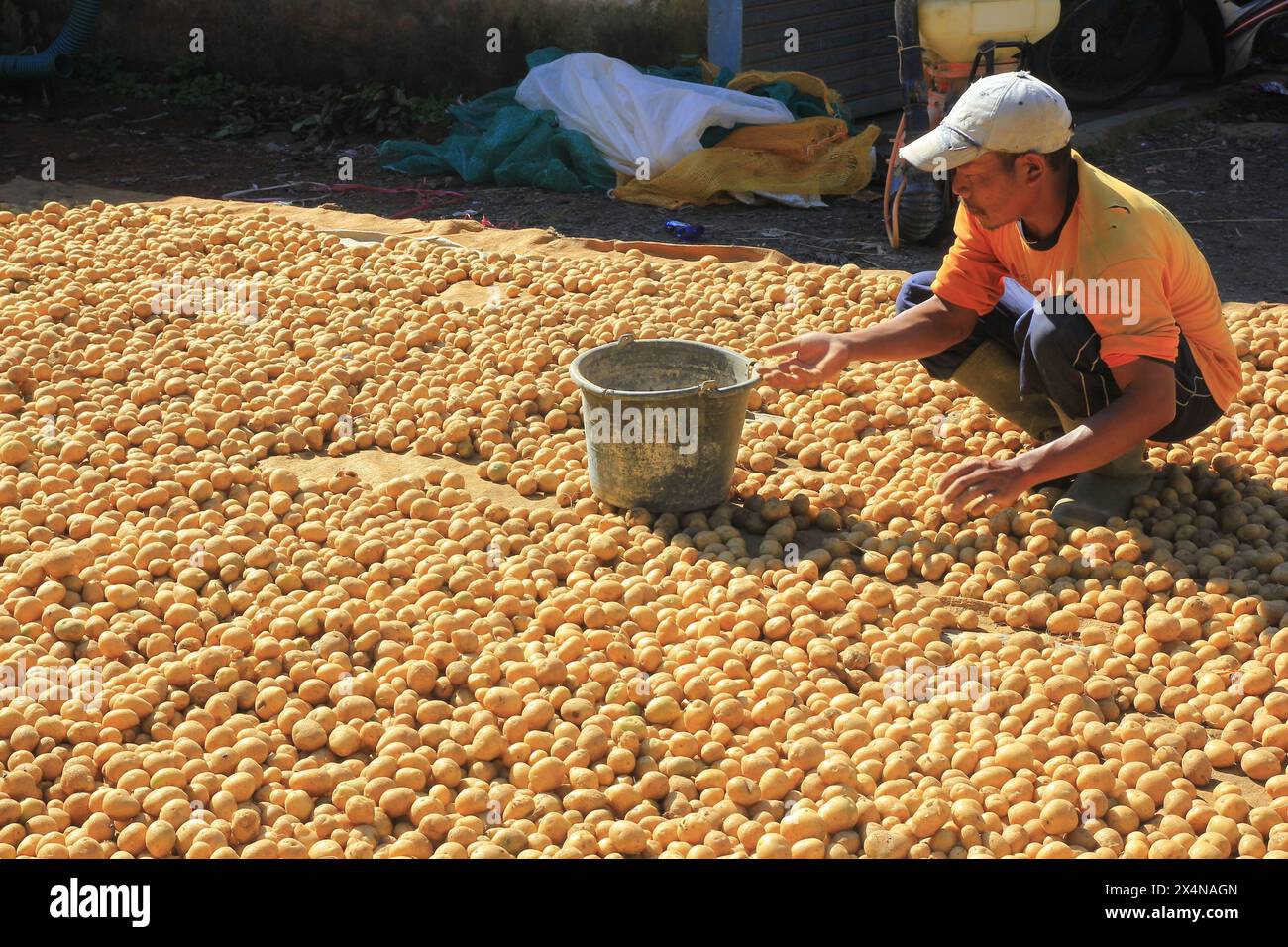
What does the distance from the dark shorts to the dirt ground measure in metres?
2.41

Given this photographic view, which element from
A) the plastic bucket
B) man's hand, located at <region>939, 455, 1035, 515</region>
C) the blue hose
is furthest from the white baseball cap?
the blue hose

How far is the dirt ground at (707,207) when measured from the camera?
5910mm

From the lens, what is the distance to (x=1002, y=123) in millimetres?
2676

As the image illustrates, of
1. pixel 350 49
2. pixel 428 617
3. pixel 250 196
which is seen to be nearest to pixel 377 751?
pixel 428 617

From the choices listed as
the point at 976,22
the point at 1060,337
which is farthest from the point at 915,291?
the point at 976,22

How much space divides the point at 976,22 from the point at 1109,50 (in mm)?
3196

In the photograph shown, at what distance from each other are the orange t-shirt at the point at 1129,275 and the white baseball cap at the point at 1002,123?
0.59 ft

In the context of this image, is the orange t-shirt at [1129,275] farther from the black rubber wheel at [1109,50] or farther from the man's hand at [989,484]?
the black rubber wheel at [1109,50]

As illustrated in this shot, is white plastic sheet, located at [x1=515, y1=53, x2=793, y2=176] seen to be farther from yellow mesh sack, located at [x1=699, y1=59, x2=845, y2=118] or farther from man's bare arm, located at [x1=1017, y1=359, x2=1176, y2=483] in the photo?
man's bare arm, located at [x1=1017, y1=359, x2=1176, y2=483]

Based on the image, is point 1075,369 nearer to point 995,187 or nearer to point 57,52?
point 995,187

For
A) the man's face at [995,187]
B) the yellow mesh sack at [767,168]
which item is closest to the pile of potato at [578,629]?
the man's face at [995,187]

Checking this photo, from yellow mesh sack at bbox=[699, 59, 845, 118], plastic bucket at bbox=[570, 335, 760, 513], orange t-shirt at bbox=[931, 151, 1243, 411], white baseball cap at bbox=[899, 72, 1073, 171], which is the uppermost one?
yellow mesh sack at bbox=[699, 59, 845, 118]

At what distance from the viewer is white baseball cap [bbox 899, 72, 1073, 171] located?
267cm

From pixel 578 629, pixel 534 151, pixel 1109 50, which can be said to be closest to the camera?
pixel 578 629
